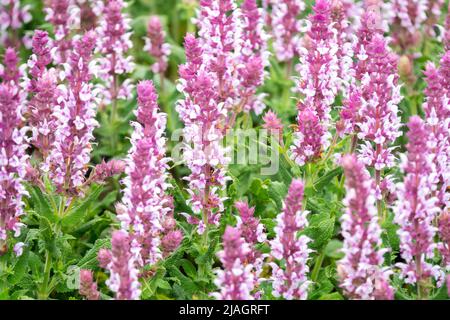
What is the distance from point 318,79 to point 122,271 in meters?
1.80

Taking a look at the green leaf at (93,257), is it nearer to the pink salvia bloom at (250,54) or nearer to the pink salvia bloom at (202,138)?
the pink salvia bloom at (202,138)

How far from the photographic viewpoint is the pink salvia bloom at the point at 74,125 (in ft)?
16.4

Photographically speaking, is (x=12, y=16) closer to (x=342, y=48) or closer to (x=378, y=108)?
(x=342, y=48)

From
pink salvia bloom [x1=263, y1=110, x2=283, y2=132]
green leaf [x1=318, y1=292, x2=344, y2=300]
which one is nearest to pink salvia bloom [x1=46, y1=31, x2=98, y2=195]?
pink salvia bloom [x1=263, y1=110, x2=283, y2=132]

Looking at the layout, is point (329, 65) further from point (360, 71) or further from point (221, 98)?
point (221, 98)

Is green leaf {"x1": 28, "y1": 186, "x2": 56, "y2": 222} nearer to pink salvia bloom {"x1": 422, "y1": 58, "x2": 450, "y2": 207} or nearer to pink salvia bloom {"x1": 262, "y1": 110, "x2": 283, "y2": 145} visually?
pink salvia bloom {"x1": 262, "y1": 110, "x2": 283, "y2": 145}

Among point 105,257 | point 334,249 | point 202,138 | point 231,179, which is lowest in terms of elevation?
point 105,257

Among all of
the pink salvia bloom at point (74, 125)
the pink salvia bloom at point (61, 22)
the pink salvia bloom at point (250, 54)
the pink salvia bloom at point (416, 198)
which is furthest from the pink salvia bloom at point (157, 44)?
the pink salvia bloom at point (416, 198)

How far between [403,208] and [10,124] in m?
2.21

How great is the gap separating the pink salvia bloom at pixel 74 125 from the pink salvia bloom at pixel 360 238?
1.63 meters

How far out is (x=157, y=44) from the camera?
7.01 m

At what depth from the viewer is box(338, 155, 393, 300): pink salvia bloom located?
165 inches

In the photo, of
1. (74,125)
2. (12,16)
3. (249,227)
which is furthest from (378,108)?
(12,16)

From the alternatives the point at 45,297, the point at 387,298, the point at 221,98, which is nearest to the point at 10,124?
the point at 45,297
